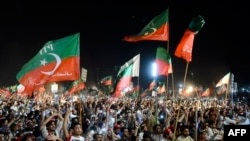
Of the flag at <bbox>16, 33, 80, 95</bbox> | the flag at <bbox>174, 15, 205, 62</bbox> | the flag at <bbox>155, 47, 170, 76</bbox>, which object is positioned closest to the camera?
the flag at <bbox>16, 33, 80, 95</bbox>

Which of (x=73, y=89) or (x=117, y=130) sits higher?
(x=73, y=89)

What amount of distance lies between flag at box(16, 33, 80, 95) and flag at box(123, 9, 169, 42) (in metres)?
2.99

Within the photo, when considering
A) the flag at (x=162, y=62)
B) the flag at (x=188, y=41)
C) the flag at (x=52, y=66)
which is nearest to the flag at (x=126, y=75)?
the flag at (x=162, y=62)

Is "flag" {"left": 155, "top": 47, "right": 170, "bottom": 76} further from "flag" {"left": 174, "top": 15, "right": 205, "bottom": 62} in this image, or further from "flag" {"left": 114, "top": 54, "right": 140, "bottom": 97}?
"flag" {"left": 174, "top": 15, "right": 205, "bottom": 62}

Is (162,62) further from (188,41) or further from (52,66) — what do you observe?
(52,66)

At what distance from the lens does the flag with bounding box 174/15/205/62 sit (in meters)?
11.4

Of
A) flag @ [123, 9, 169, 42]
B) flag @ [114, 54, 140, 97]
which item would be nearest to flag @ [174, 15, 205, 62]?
flag @ [123, 9, 169, 42]

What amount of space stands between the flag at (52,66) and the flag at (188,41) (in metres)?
3.18

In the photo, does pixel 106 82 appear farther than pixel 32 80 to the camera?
Yes

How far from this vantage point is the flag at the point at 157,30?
1284 cm

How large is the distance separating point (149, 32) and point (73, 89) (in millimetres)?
13989

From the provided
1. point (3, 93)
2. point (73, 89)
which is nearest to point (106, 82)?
point (73, 89)

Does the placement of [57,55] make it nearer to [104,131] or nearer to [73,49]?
[73,49]

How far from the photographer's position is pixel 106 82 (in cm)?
2638
